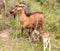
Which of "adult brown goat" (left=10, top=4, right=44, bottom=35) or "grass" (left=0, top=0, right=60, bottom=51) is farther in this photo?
"adult brown goat" (left=10, top=4, right=44, bottom=35)

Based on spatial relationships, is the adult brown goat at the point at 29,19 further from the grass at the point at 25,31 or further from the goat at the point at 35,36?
the grass at the point at 25,31

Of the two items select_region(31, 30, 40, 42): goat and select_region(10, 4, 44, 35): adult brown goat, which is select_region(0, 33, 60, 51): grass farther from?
select_region(10, 4, 44, 35): adult brown goat

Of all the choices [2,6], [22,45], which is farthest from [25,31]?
[2,6]

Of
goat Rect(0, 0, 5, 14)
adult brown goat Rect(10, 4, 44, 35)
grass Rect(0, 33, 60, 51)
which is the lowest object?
grass Rect(0, 33, 60, 51)

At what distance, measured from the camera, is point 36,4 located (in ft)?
34.1

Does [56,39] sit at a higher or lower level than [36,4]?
lower

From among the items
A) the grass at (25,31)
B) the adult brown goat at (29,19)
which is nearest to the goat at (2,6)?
the grass at (25,31)

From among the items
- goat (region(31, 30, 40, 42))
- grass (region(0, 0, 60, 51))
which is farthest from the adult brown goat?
grass (region(0, 0, 60, 51))

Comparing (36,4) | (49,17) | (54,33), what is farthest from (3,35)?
(36,4)

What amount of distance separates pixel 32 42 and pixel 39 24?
718 millimetres

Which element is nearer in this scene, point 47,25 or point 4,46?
point 4,46

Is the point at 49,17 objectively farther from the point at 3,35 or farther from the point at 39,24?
the point at 3,35

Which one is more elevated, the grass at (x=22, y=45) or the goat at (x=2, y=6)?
the goat at (x=2, y=6)

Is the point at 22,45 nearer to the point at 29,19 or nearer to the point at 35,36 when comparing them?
the point at 35,36
